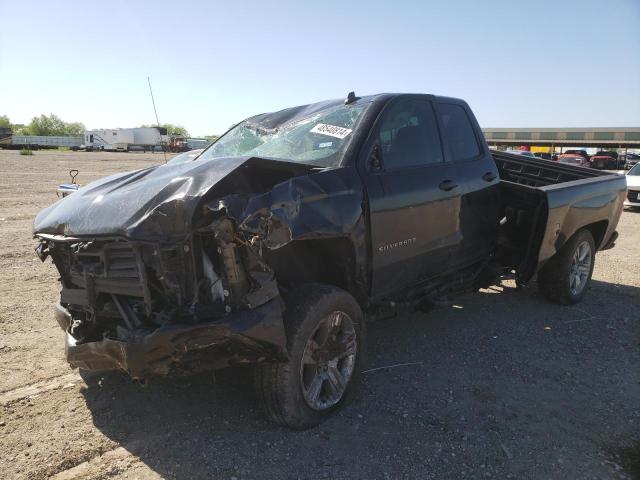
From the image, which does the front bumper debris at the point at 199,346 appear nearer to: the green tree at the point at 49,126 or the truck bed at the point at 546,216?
the truck bed at the point at 546,216

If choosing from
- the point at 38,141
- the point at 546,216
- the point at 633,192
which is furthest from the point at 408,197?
the point at 38,141

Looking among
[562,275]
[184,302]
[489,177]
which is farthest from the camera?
[562,275]

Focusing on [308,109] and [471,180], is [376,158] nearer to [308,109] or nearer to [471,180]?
[308,109]

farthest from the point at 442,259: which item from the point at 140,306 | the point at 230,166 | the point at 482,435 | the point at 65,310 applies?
the point at 65,310

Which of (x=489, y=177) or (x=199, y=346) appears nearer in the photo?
(x=199, y=346)

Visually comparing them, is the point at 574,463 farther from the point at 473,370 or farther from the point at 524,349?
the point at 524,349

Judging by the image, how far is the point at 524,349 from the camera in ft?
15.0

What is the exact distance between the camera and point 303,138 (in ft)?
12.7

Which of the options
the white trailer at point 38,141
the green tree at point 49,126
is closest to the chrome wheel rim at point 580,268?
the white trailer at point 38,141

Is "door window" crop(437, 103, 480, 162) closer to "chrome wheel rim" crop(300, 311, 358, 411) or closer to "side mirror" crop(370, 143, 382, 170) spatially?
"side mirror" crop(370, 143, 382, 170)

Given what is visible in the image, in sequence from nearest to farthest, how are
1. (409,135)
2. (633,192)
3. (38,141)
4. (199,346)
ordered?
(199,346) < (409,135) < (633,192) < (38,141)

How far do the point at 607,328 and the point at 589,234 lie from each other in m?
1.32

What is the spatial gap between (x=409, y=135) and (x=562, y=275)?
2.86 metres

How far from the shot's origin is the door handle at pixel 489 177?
15.9 ft
